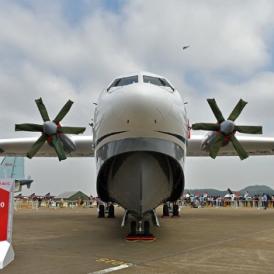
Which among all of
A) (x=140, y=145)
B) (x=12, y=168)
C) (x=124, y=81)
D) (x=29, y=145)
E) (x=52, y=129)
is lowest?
(x=140, y=145)

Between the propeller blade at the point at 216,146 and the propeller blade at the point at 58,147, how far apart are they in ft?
15.7

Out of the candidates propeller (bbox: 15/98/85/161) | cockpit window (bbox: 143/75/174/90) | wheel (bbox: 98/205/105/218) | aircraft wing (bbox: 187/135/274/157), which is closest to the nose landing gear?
cockpit window (bbox: 143/75/174/90)

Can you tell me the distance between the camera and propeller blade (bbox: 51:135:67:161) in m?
12.9

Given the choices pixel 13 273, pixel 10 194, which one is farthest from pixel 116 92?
pixel 13 273

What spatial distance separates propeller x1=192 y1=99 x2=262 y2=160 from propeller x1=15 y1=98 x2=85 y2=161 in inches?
172

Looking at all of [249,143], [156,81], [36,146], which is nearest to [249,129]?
[156,81]

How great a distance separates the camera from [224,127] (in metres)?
13.0

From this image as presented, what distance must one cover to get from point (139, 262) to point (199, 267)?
40.1 inches

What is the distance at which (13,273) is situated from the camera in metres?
5.75

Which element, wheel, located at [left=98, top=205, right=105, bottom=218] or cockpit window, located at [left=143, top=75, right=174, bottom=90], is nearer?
cockpit window, located at [left=143, top=75, right=174, bottom=90]

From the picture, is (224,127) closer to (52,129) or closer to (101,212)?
(52,129)

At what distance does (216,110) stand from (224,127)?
66 centimetres

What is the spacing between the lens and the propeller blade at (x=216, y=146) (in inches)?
496

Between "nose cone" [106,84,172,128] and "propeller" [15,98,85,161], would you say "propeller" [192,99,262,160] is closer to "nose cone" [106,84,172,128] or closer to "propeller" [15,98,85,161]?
"nose cone" [106,84,172,128]
